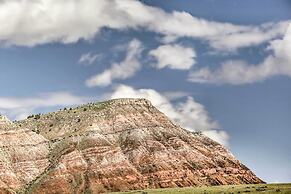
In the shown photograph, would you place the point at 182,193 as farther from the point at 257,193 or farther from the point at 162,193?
the point at 257,193

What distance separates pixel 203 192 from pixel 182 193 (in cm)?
709

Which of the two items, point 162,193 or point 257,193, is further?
point 162,193

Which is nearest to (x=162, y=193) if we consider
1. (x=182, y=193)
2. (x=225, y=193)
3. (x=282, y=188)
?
(x=182, y=193)

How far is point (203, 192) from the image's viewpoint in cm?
19788

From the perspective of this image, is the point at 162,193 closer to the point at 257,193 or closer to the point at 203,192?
the point at 203,192

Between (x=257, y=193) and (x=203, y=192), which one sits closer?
(x=257, y=193)

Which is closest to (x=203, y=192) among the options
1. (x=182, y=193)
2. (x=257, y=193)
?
(x=182, y=193)

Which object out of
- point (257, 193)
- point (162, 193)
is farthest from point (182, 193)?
point (257, 193)

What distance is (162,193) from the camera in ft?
652

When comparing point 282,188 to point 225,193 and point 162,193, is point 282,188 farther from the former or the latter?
point 162,193

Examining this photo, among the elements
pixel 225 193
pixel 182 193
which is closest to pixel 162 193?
pixel 182 193

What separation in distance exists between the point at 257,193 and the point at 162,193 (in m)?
32.0

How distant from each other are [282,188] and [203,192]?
26.1 m

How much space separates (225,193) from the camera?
191500 mm
